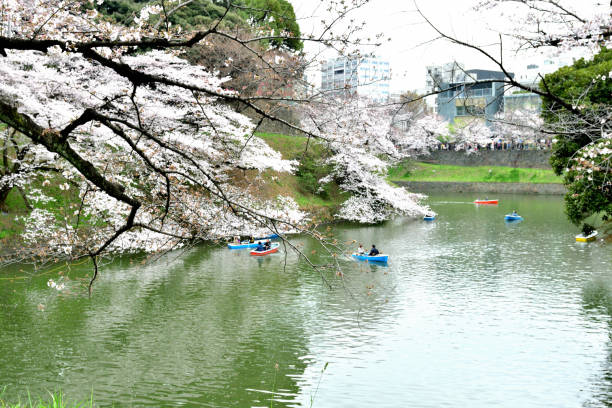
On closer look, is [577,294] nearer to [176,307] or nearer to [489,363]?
[489,363]

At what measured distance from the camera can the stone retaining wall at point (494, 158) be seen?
53562mm

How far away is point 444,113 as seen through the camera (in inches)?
3017

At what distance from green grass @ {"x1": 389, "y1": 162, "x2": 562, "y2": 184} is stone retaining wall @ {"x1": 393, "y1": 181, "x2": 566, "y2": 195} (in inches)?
40.5

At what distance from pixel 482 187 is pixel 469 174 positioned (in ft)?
11.6

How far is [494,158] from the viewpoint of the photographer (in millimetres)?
56250

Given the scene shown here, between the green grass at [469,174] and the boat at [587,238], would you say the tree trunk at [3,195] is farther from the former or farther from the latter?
the green grass at [469,174]

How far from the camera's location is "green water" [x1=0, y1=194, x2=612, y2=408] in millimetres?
9742

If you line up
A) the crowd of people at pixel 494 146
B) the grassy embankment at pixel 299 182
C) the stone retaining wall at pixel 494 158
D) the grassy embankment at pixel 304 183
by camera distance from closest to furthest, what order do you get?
1. the grassy embankment at pixel 299 182
2. the grassy embankment at pixel 304 183
3. the stone retaining wall at pixel 494 158
4. the crowd of people at pixel 494 146

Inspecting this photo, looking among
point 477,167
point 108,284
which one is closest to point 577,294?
point 108,284

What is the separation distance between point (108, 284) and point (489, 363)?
1098cm

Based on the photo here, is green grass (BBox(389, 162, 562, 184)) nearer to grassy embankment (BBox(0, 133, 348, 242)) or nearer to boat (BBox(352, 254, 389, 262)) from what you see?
grassy embankment (BBox(0, 133, 348, 242))

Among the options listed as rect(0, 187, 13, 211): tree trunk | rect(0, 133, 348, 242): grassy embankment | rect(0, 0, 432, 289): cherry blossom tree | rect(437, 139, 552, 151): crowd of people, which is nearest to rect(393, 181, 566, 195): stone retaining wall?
rect(437, 139, 552, 151): crowd of people

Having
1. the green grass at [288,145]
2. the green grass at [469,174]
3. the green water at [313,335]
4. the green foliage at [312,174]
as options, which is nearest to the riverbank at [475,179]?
the green grass at [469,174]

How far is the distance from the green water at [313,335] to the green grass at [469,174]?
3303cm
